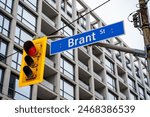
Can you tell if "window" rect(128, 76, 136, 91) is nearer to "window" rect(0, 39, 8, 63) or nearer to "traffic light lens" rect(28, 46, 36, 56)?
"window" rect(0, 39, 8, 63)

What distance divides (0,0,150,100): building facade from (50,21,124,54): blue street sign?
8.04 meters

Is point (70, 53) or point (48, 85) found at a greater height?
point (70, 53)

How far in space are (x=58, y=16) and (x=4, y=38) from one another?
10.4 meters

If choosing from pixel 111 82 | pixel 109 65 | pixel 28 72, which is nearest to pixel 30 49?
pixel 28 72

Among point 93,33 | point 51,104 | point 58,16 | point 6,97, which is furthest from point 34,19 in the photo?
point 93,33

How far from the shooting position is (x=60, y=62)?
1210 inches

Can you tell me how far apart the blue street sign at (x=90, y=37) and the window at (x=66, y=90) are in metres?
21.1

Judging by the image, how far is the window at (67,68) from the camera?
1222 inches

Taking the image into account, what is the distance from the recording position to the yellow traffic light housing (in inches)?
297

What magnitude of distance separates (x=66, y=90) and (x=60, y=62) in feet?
9.57

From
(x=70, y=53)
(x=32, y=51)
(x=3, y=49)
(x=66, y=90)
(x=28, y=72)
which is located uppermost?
(x=70, y=53)

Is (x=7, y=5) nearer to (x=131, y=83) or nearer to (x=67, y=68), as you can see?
(x=67, y=68)

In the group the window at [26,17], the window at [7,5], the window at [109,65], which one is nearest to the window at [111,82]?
the window at [109,65]

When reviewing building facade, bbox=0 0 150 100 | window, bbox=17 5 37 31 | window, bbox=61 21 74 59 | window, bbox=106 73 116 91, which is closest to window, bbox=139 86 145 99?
building facade, bbox=0 0 150 100
